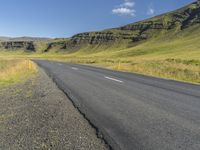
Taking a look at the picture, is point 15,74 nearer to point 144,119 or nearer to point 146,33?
point 144,119

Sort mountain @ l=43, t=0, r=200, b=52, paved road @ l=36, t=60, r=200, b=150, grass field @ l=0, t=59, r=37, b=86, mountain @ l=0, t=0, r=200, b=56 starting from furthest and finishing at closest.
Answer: mountain @ l=43, t=0, r=200, b=52 < mountain @ l=0, t=0, r=200, b=56 < grass field @ l=0, t=59, r=37, b=86 < paved road @ l=36, t=60, r=200, b=150

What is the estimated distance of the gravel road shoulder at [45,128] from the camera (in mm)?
5004

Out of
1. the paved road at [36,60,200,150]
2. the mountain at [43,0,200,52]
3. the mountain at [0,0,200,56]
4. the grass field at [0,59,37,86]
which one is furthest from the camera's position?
the mountain at [43,0,200,52]

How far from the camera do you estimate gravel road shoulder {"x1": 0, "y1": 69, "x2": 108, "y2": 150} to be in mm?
5004

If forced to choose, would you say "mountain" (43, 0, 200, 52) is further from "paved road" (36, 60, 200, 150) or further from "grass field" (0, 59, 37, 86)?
"paved road" (36, 60, 200, 150)

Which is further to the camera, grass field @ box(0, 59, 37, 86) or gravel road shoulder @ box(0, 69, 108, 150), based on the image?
grass field @ box(0, 59, 37, 86)

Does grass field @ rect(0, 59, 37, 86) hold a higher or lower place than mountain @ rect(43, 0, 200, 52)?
lower

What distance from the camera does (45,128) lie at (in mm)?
6074

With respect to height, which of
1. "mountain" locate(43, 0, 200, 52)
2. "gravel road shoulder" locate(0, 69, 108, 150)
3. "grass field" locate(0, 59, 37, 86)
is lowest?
"grass field" locate(0, 59, 37, 86)

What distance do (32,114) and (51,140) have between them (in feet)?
8.23

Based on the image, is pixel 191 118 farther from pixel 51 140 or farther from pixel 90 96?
pixel 90 96

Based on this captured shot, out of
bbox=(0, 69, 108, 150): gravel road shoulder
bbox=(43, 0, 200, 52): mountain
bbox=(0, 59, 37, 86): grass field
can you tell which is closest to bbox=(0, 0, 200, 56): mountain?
bbox=(43, 0, 200, 52): mountain

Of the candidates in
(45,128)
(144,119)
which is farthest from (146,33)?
(45,128)

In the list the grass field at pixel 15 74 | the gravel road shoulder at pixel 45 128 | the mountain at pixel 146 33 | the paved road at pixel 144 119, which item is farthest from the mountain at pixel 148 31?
the gravel road shoulder at pixel 45 128
